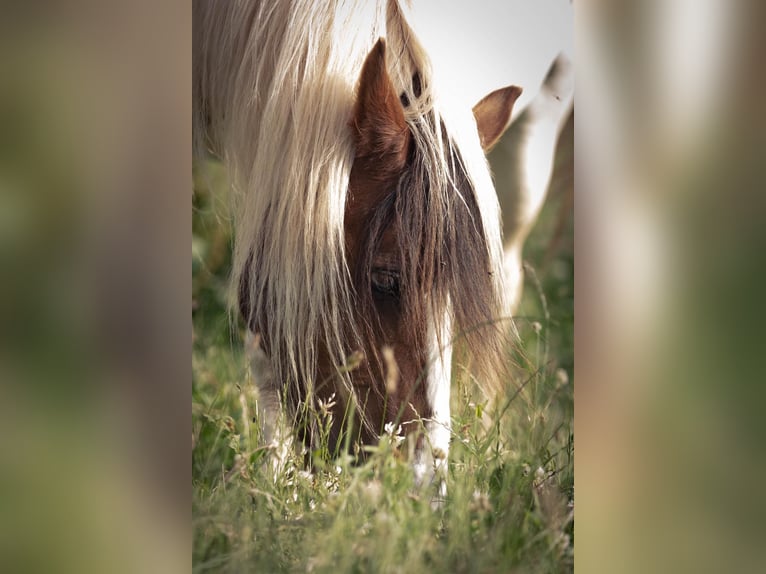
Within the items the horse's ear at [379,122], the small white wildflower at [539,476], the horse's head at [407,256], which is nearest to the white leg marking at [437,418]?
the horse's head at [407,256]

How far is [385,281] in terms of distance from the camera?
1.40 meters

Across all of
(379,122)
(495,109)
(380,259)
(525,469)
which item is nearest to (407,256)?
(380,259)

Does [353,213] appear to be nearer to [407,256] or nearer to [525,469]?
[407,256]

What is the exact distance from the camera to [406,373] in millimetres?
1405

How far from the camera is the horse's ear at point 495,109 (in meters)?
1.47

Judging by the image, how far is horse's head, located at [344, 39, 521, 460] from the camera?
1.40 meters

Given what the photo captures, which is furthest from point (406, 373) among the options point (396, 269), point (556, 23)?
point (556, 23)

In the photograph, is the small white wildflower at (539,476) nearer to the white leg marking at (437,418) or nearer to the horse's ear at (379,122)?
the white leg marking at (437,418)

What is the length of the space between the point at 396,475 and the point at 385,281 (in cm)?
42

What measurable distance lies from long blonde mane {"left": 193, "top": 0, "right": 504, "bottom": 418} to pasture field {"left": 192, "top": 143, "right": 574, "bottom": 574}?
0.09 m
